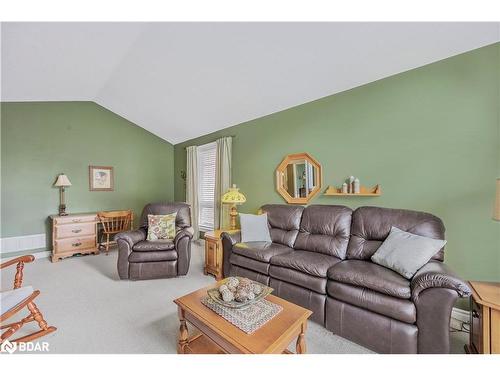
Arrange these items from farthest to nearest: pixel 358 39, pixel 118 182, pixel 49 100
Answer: pixel 118 182, pixel 49 100, pixel 358 39

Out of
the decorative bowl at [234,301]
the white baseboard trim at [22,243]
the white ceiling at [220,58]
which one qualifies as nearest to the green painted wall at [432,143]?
the white ceiling at [220,58]

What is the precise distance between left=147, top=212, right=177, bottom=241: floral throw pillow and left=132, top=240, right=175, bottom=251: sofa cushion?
214 millimetres

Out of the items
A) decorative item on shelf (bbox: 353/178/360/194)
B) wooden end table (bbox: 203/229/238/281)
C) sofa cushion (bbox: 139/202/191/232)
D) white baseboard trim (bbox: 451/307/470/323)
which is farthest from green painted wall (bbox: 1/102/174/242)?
white baseboard trim (bbox: 451/307/470/323)

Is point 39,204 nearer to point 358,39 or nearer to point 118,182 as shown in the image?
point 118,182

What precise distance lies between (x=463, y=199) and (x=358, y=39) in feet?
5.89

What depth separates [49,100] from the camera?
4.09 metres

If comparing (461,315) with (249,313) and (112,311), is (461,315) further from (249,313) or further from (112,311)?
(112,311)

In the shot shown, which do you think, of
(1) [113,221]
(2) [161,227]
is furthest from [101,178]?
(2) [161,227]

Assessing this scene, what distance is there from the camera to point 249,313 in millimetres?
1460

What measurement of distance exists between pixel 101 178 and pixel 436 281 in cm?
545

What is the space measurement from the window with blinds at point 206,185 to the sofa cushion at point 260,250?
1.92 m

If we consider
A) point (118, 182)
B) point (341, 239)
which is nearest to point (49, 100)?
point (118, 182)

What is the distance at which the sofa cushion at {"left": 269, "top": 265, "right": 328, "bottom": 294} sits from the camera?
2.02 metres

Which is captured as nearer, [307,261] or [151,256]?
[307,261]
